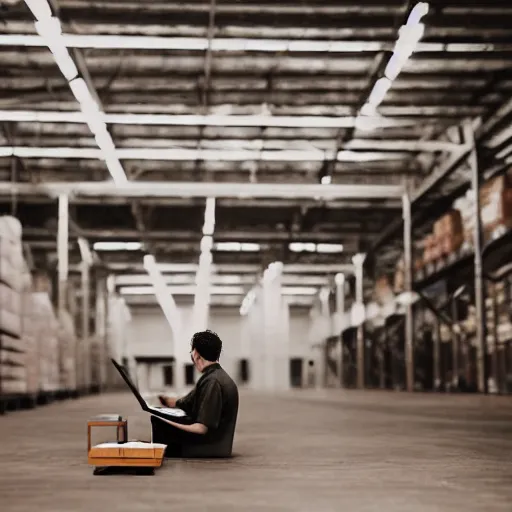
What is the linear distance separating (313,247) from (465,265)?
11.0 metres

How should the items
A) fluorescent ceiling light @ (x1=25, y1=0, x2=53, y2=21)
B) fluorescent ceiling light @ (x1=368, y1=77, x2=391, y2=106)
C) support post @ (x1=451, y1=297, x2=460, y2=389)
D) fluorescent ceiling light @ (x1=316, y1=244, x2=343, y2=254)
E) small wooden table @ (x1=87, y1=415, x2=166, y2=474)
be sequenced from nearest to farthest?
1. small wooden table @ (x1=87, y1=415, x2=166, y2=474)
2. fluorescent ceiling light @ (x1=25, y1=0, x2=53, y2=21)
3. fluorescent ceiling light @ (x1=368, y1=77, x2=391, y2=106)
4. support post @ (x1=451, y1=297, x2=460, y2=389)
5. fluorescent ceiling light @ (x1=316, y1=244, x2=343, y2=254)

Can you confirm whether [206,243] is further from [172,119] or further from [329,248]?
[172,119]

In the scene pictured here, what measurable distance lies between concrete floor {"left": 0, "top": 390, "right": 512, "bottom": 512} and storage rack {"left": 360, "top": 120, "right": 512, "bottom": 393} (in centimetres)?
618

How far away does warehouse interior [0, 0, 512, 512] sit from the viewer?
16.6 ft

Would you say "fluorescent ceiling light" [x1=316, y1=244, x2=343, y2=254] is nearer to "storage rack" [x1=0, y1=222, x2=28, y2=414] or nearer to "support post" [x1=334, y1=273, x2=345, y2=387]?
"support post" [x1=334, y1=273, x2=345, y2=387]

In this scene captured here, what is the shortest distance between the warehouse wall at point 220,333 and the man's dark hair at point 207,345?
31.1 meters

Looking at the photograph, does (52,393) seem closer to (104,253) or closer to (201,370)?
(201,370)

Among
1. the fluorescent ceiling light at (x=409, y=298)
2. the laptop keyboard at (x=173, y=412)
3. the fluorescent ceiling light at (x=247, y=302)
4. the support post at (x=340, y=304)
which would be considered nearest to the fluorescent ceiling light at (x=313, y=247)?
the support post at (x=340, y=304)

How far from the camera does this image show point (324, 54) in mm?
12734

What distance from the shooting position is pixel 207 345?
181 inches

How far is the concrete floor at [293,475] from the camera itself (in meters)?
3.29

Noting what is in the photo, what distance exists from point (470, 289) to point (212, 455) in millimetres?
11843

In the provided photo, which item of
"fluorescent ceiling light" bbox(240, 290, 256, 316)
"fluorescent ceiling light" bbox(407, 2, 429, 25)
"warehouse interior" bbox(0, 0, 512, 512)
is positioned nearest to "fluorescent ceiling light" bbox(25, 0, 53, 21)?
"warehouse interior" bbox(0, 0, 512, 512)

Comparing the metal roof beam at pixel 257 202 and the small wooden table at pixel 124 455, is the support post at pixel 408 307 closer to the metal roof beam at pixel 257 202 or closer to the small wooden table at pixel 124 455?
the metal roof beam at pixel 257 202
